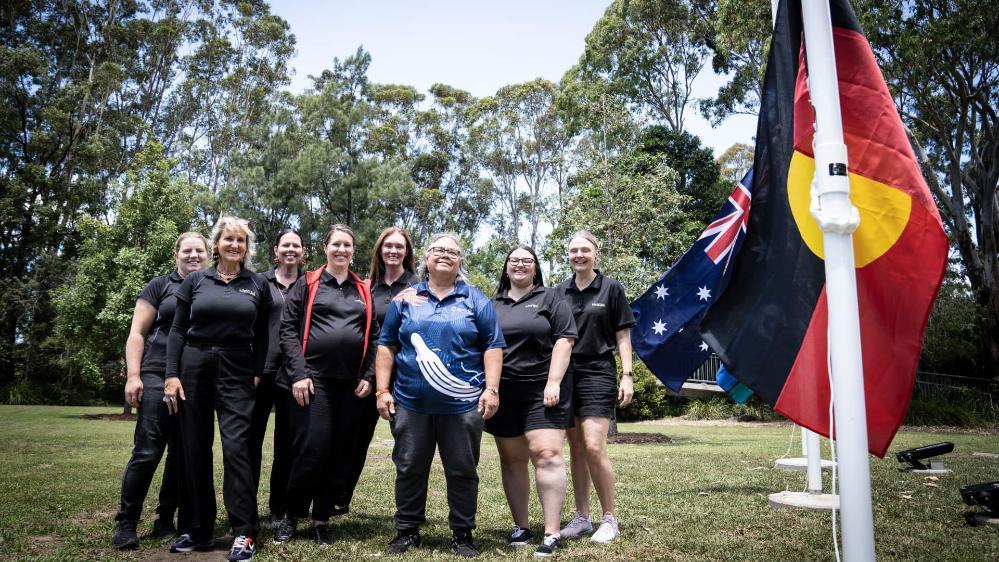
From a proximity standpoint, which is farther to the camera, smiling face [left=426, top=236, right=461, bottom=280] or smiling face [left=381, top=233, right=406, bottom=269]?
smiling face [left=381, top=233, right=406, bottom=269]

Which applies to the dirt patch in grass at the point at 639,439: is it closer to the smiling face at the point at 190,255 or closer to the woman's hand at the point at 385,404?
the woman's hand at the point at 385,404

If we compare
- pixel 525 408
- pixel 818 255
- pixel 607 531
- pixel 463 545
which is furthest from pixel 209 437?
pixel 818 255

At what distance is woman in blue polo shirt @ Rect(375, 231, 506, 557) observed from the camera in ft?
15.2

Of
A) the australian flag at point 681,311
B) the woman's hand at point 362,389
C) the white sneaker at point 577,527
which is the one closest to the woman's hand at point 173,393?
the woman's hand at point 362,389

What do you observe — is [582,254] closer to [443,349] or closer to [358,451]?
[443,349]

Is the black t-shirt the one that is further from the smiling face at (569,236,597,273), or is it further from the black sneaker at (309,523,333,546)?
the smiling face at (569,236,597,273)

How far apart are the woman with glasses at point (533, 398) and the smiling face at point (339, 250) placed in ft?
4.10

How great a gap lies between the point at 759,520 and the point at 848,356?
3.27m

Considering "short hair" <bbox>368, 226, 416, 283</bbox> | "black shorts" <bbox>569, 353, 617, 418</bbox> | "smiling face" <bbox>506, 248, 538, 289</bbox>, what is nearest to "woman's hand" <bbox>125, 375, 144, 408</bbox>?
"short hair" <bbox>368, 226, 416, 283</bbox>

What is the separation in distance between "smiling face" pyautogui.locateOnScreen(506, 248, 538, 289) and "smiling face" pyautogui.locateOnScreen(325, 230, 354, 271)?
1.23 metres

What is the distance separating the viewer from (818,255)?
126 inches

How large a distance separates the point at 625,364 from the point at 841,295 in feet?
8.67

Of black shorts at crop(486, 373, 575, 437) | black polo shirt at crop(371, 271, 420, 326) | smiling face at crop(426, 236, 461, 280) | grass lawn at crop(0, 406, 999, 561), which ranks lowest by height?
grass lawn at crop(0, 406, 999, 561)

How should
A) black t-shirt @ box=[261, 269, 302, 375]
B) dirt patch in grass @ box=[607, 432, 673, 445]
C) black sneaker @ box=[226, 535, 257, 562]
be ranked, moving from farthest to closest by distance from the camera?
dirt patch in grass @ box=[607, 432, 673, 445], black t-shirt @ box=[261, 269, 302, 375], black sneaker @ box=[226, 535, 257, 562]
